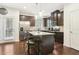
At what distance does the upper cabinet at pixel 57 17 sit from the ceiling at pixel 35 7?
0.10m

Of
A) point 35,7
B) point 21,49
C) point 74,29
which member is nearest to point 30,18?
point 35,7

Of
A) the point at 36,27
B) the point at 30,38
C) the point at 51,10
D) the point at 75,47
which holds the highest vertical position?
the point at 51,10

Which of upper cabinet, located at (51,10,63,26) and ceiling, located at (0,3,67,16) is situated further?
upper cabinet, located at (51,10,63,26)

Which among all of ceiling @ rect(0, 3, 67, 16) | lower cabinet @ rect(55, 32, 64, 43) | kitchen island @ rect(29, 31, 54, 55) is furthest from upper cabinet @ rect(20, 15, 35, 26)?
lower cabinet @ rect(55, 32, 64, 43)

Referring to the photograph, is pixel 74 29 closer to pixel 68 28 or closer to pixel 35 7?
pixel 68 28

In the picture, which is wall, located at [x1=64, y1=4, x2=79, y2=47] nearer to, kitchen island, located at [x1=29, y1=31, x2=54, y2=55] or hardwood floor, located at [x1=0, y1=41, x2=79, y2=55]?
hardwood floor, located at [x1=0, y1=41, x2=79, y2=55]

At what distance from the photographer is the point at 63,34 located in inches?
94.7

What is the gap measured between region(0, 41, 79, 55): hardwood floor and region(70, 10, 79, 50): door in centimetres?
15

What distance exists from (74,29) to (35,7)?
980mm

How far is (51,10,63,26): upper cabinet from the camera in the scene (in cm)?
242

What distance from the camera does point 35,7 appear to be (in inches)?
92.5
